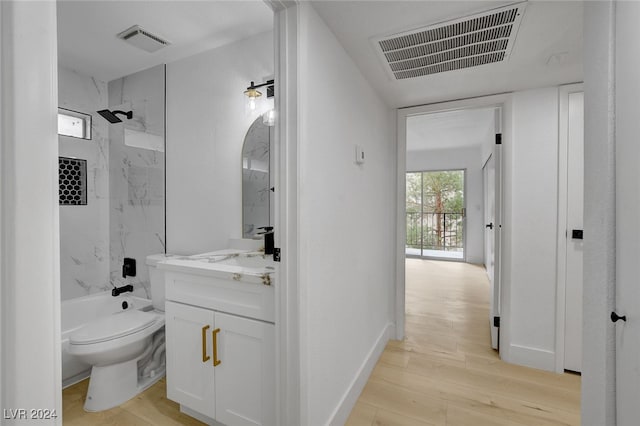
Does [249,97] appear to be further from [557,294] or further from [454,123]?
[454,123]

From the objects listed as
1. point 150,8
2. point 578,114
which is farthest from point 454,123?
point 150,8

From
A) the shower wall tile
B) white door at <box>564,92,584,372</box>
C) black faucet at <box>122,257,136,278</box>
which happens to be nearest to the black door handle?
white door at <box>564,92,584,372</box>

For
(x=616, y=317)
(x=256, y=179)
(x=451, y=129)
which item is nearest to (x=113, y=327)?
(x=256, y=179)

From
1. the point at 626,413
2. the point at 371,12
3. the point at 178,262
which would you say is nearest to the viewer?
the point at 626,413

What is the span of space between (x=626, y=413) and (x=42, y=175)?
1.58 metres

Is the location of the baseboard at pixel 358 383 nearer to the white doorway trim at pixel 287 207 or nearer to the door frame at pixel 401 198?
the door frame at pixel 401 198

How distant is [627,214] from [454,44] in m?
1.18

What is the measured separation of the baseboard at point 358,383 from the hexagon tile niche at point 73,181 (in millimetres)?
2731

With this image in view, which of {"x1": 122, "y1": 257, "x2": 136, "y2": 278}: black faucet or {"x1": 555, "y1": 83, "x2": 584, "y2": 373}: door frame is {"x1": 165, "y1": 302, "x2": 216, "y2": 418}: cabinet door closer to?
{"x1": 122, "y1": 257, "x2": 136, "y2": 278}: black faucet

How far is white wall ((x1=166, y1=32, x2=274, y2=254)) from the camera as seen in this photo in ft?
6.94

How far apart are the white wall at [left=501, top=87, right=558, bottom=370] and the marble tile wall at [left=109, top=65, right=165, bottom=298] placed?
2.81 m

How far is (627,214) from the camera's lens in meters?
0.86

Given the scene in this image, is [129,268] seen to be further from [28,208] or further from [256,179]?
[28,208]

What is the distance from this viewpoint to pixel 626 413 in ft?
2.88
